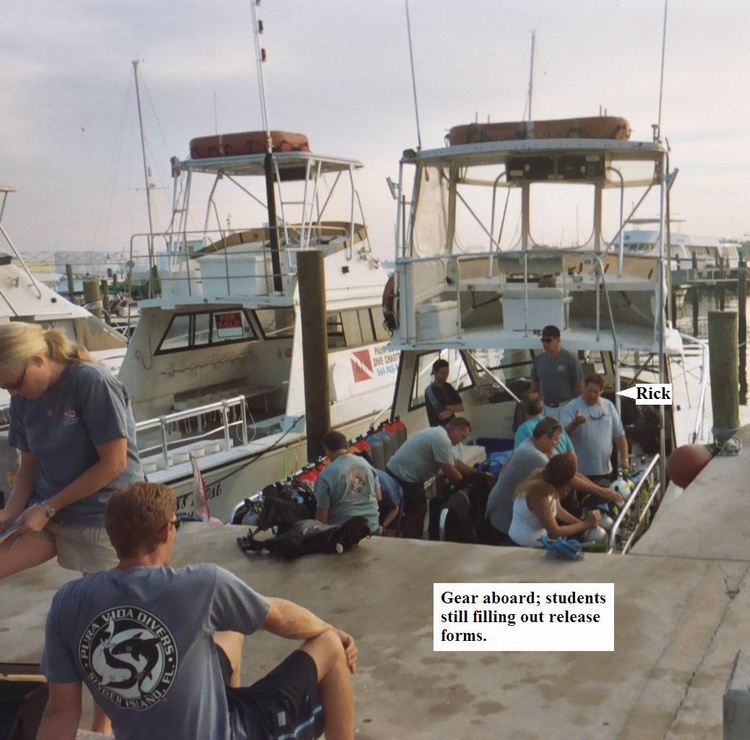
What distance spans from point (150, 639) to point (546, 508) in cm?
334

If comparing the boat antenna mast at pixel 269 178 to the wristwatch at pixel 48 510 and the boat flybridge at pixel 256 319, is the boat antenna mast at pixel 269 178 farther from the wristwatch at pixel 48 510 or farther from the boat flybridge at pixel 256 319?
the wristwatch at pixel 48 510

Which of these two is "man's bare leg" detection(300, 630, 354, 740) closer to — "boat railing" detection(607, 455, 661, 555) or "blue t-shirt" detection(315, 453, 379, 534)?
"boat railing" detection(607, 455, 661, 555)

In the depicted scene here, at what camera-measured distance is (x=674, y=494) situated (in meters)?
7.55

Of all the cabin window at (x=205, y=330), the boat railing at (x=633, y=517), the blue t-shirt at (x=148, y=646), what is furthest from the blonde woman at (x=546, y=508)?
the cabin window at (x=205, y=330)

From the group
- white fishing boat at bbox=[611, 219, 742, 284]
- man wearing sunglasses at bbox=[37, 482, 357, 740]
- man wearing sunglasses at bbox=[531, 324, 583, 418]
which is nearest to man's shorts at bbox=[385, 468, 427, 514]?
man wearing sunglasses at bbox=[531, 324, 583, 418]

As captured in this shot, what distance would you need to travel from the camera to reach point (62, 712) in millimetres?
2412

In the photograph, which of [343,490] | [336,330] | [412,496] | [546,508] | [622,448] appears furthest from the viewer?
[336,330]

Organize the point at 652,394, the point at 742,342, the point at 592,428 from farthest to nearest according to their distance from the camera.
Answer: the point at 742,342 < the point at 652,394 < the point at 592,428

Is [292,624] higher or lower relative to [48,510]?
lower

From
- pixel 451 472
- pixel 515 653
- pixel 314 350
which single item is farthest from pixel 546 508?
pixel 314 350

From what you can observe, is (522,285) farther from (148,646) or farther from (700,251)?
(700,251)

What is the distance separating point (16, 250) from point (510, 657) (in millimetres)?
12358

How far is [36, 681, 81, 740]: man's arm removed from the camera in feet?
7.81

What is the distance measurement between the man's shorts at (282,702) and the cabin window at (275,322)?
12.3m
